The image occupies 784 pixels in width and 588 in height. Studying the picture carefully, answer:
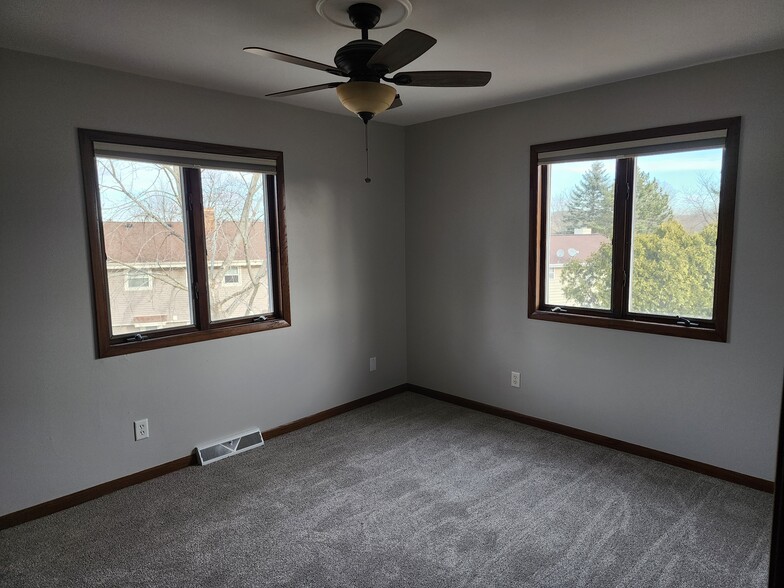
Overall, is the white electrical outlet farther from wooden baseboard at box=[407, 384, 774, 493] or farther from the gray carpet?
wooden baseboard at box=[407, 384, 774, 493]

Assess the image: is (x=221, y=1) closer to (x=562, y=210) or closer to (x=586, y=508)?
(x=562, y=210)

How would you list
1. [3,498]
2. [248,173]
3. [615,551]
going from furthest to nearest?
[248,173] → [3,498] → [615,551]

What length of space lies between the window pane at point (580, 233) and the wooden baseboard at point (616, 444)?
2.96 feet

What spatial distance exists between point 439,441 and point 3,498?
2.52 meters

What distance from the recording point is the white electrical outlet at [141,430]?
9.75 feet

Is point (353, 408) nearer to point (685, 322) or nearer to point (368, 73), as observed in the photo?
point (685, 322)

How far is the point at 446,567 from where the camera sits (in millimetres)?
2205

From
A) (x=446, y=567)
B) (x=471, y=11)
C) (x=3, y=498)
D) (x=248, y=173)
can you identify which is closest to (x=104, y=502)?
(x=3, y=498)

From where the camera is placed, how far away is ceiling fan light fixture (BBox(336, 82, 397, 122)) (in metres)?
1.95

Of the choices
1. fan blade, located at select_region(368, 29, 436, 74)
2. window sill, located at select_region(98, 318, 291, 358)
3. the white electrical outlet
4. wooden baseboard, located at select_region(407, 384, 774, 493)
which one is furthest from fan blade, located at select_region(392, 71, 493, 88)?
wooden baseboard, located at select_region(407, 384, 774, 493)

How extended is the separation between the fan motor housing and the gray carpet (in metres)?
2.10

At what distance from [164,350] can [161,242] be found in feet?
2.18

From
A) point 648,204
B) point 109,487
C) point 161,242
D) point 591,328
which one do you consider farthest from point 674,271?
point 109,487

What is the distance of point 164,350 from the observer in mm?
3064
